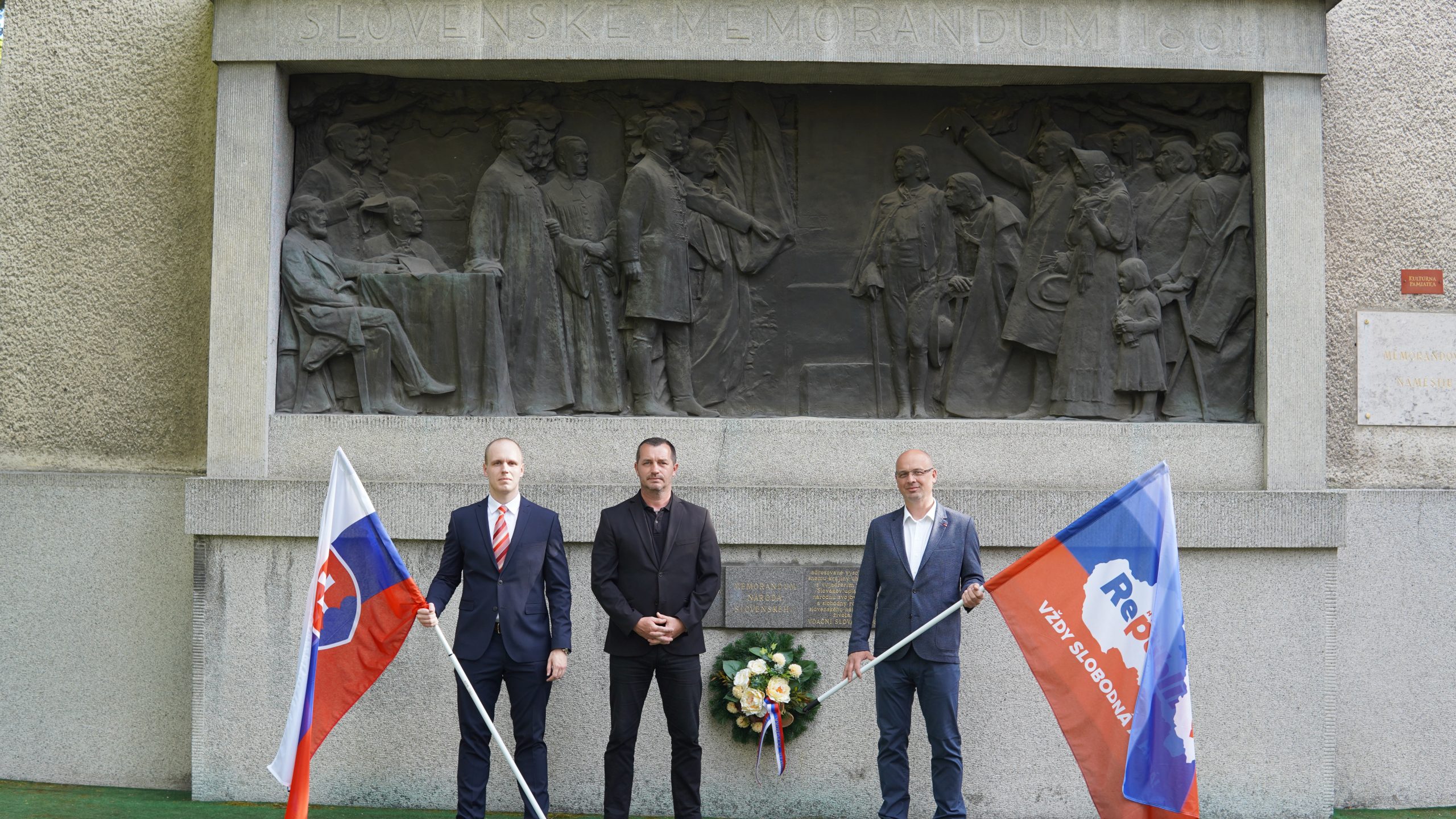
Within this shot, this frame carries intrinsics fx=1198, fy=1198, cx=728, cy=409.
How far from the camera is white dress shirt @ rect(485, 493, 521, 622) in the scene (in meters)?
5.12

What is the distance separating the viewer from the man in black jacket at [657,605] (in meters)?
5.15

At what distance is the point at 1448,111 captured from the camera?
6867 mm

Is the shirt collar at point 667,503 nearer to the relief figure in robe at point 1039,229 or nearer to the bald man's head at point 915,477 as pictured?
the bald man's head at point 915,477

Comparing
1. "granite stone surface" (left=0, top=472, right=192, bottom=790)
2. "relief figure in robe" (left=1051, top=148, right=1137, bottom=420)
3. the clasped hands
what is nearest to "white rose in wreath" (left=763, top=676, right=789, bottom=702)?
the clasped hands

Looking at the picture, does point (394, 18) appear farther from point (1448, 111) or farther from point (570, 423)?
point (1448, 111)

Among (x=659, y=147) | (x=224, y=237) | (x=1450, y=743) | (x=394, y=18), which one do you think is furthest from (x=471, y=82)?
(x=1450, y=743)

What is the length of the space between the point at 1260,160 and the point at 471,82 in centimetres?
444

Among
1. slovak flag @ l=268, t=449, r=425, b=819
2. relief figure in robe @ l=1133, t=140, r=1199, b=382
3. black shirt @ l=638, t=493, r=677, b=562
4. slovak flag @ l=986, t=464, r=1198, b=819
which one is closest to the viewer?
slovak flag @ l=986, t=464, r=1198, b=819

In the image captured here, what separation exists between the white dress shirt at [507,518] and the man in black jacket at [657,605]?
0.36 m

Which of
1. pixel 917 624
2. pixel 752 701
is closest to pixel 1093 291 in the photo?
pixel 917 624

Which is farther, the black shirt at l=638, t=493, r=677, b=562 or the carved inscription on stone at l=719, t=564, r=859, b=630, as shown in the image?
the carved inscription on stone at l=719, t=564, r=859, b=630

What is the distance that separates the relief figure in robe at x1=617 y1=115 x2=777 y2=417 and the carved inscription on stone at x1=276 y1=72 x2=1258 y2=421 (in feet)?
0.05

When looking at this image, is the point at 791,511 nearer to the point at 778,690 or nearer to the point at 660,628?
the point at 778,690

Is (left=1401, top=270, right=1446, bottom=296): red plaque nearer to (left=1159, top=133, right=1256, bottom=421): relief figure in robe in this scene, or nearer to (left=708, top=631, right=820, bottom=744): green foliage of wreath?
(left=1159, top=133, right=1256, bottom=421): relief figure in robe
